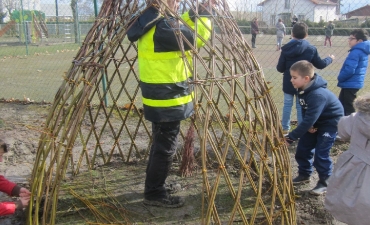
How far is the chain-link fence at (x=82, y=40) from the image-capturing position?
8.58 meters

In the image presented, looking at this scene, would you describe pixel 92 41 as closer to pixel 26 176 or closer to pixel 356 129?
pixel 26 176

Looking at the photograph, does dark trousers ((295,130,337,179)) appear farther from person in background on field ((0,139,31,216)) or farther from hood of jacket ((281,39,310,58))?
person in background on field ((0,139,31,216))

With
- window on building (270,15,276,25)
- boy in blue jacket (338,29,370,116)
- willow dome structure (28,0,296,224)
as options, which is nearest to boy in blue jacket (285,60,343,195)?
willow dome structure (28,0,296,224)

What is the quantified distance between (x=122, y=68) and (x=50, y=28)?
9.56m

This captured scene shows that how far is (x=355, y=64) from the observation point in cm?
491

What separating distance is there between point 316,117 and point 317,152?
0.38m

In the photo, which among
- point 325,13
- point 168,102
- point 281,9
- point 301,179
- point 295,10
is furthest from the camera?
point 281,9

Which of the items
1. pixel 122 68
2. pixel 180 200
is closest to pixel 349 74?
pixel 180 200

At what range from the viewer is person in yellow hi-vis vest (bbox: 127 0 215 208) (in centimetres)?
282

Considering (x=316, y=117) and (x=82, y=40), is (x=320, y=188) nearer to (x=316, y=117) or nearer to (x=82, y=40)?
(x=316, y=117)

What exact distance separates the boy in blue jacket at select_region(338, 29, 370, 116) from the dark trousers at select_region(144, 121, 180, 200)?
109 inches

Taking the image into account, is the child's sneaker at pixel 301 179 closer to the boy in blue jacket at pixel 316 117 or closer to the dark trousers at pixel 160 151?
the boy in blue jacket at pixel 316 117

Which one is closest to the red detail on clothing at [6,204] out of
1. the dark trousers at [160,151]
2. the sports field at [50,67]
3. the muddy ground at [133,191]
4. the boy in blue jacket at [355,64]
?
the muddy ground at [133,191]

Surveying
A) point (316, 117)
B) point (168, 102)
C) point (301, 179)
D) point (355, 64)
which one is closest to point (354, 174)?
point (316, 117)
